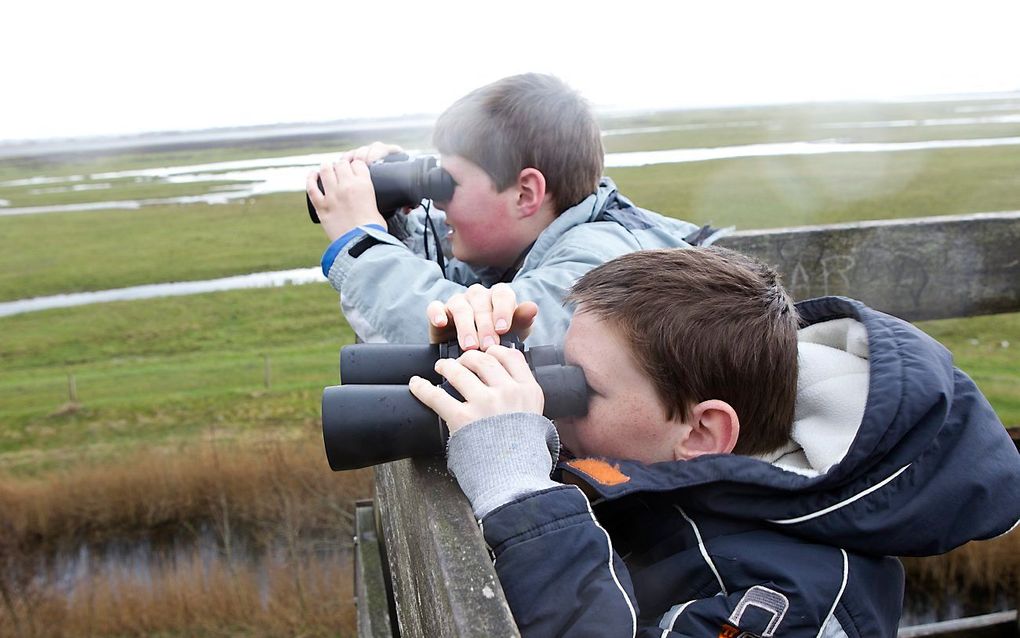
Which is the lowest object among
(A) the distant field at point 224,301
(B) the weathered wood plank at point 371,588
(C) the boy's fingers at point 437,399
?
(A) the distant field at point 224,301

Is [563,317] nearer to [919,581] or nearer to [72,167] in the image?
[919,581]

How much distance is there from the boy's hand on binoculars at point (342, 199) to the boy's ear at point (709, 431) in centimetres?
103

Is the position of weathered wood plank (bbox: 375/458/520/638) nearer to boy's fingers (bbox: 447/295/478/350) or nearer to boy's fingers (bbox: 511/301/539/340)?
boy's fingers (bbox: 447/295/478/350)

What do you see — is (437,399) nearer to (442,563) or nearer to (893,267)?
(442,563)

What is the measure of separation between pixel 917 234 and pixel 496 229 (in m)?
1.48

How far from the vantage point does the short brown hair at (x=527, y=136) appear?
212 cm

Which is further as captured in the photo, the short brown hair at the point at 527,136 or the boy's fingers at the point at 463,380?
the short brown hair at the point at 527,136

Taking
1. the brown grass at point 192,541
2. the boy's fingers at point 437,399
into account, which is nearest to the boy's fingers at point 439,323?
the boy's fingers at point 437,399

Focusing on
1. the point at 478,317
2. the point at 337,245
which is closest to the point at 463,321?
the point at 478,317

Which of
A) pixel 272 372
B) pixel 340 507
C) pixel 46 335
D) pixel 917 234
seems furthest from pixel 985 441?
pixel 46 335

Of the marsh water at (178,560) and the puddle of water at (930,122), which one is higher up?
the marsh water at (178,560)

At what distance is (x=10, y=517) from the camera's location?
6531 mm

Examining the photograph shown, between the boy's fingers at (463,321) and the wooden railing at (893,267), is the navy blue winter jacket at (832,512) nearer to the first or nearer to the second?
the boy's fingers at (463,321)

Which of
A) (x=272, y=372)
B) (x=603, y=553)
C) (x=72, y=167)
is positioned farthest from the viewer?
(x=72, y=167)
